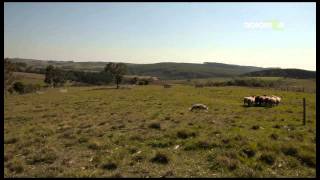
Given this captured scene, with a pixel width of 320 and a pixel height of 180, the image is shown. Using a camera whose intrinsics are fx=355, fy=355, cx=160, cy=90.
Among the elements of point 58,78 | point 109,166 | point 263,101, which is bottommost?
point 109,166

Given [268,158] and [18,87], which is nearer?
[268,158]

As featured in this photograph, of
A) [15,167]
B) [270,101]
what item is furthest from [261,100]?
[15,167]

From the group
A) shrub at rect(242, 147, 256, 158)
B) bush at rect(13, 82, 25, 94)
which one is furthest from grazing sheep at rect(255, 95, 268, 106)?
bush at rect(13, 82, 25, 94)

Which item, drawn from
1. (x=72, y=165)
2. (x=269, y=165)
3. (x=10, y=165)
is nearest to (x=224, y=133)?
(x=269, y=165)

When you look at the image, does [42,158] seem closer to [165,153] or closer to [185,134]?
[165,153]

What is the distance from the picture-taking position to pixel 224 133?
18781mm

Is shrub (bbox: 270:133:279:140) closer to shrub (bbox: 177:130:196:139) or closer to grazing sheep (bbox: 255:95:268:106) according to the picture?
shrub (bbox: 177:130:196:139)

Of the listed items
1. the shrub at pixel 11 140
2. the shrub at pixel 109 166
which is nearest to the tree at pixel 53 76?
the shrub at pixel 11 140

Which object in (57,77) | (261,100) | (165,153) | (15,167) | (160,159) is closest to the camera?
(15,167)

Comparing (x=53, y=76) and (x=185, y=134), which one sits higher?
(x=53, y=76)

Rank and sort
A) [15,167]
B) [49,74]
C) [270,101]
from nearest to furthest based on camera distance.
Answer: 1. [15,167]
2. [270,101]
3. [49,74]

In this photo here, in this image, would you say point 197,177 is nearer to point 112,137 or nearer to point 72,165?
point 72,165

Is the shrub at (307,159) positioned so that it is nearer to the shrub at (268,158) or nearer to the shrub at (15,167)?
the shrub at (268,158)

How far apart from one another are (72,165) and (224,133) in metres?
8.44
